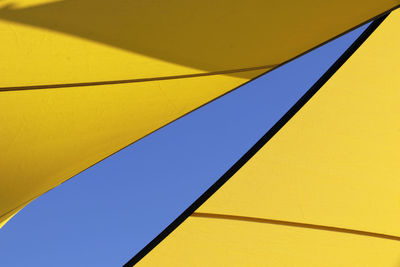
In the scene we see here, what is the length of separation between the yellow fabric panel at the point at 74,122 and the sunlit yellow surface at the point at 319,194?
94 centimetres

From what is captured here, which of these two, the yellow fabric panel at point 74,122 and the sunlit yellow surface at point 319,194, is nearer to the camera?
the yellow fabric panel at point 74,122

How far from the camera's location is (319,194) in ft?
13.6

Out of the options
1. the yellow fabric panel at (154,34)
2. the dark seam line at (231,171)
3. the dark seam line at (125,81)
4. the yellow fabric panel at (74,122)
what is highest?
the yellow fabric panel at (154,34)

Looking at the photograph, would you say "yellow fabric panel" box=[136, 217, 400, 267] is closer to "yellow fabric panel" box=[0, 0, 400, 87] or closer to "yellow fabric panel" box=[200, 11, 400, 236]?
"yellow fabric panel" box=[200, 11, 400, 236]

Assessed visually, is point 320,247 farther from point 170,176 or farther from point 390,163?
point 170,176

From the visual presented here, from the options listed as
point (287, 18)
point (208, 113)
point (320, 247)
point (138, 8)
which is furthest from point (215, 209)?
point (208, 113)

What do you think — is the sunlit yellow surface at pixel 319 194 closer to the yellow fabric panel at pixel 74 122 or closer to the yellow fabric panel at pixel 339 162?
the yellow fabric panel at pixel 339 162

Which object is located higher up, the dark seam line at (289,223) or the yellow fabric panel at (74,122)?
the yellow fabric panel at (74,122)

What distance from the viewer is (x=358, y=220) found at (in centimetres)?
411

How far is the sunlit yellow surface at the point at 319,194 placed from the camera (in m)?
3.92

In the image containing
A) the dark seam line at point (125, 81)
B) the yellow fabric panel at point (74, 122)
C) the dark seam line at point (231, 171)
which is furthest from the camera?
the dark seam line at point (231, 171)

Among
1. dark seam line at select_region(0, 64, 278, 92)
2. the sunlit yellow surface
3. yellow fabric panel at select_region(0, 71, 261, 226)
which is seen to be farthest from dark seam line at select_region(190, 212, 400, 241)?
dark seam line at select_region(0, 64, 278, 92)

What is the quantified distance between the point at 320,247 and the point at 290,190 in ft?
1.60

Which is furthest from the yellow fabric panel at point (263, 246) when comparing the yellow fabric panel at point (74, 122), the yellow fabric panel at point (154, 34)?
the yellow fabric panel at point (154, 34)
